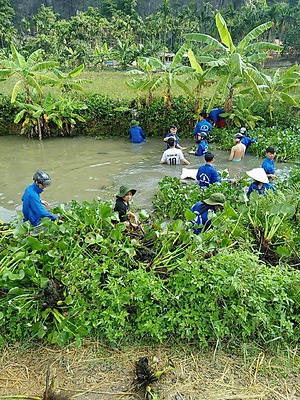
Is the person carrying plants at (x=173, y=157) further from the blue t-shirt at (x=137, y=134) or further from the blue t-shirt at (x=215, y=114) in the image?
the blue t-shirt at (x=215, y=114)

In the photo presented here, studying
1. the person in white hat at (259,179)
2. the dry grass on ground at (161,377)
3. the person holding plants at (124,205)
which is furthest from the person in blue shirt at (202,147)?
the dry grass on ground at (161,377)

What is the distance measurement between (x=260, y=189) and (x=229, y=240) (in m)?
2.26

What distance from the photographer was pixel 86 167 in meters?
10.3

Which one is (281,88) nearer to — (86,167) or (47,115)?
(86,167)

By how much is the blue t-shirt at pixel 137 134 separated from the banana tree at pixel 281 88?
176 inches

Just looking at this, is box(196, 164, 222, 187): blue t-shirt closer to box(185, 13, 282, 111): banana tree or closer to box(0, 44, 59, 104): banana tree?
box(185, 13, 282, 111): banana tree

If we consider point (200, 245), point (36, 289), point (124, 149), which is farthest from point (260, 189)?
point (124, 149)

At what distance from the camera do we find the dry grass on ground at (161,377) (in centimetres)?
337

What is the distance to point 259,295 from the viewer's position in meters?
3.80

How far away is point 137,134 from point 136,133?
52 mm

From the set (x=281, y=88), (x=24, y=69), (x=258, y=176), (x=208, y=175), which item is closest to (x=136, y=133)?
(x=24, y=69)

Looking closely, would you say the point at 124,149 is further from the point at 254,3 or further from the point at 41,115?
the point at 254,3

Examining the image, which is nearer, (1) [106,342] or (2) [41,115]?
(1) [106,342]

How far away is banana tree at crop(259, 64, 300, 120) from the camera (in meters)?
12.2
